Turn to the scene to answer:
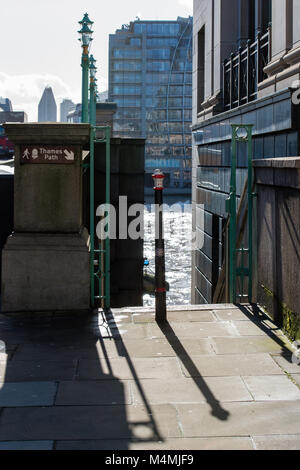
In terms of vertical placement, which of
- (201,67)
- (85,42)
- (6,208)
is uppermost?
(201,67)

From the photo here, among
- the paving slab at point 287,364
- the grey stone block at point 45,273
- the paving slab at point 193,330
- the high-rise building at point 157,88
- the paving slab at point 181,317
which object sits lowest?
the paving slab at point 287,364

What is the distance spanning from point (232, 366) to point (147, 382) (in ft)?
3.04

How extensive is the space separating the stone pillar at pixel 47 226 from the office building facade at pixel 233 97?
190 inches

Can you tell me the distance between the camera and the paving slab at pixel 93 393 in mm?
5402

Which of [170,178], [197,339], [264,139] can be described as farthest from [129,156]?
[170,178]

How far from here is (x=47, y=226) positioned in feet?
28.7

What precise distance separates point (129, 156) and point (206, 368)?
286 inches

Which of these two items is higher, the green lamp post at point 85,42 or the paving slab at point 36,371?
the green lamp post at point 85,42

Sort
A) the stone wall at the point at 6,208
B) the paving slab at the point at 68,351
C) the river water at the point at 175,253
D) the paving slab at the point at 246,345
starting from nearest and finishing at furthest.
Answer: the paving slab at the point at 68,351, the paving slab at the point at 246,345, the stone wall at the point at 6,208, the river water at the point at 175,253

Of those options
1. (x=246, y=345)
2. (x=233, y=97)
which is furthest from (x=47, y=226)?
(x=233, y=97)

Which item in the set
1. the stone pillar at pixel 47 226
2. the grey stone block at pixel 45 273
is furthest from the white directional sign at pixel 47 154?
the grey stone block at pixel 45 273

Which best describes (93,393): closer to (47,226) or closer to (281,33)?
(47,226)

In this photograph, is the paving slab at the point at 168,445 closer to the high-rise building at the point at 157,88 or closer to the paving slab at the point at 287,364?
the paving slab at the point at 287,364

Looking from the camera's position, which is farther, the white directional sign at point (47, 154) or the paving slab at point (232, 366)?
the white directional sign at point (47, 154)
